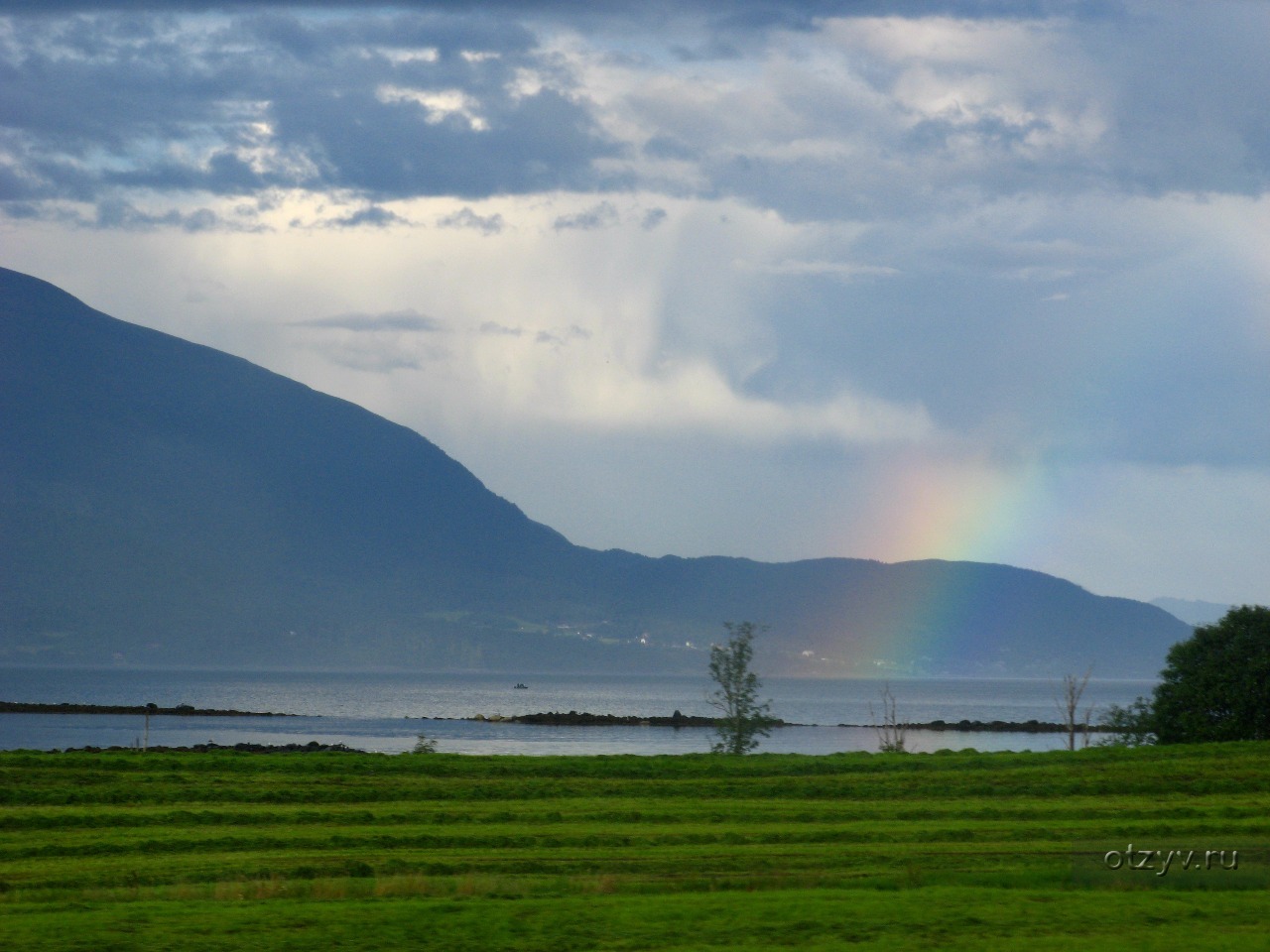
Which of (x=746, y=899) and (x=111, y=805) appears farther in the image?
(x=111, y=805)

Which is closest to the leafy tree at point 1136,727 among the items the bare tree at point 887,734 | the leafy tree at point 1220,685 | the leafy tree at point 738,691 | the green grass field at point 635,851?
A: the leafy tree at point 1220,685

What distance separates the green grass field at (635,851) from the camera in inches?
688

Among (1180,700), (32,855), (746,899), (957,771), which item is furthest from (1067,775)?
(32,855)

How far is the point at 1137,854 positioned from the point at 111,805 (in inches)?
860

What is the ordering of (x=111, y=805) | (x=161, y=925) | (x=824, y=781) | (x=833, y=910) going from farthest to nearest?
(x=824, y=781), (x=111, y=805), (x=833, y=910), (x=161, y=925)

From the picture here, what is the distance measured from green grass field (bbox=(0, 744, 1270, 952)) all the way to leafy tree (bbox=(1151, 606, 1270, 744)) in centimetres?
668

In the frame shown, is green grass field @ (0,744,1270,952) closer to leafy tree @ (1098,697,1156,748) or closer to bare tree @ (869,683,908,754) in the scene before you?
leafy tree @ (1098,697,1156,748)

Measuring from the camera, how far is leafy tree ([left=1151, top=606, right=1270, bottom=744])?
152 feet

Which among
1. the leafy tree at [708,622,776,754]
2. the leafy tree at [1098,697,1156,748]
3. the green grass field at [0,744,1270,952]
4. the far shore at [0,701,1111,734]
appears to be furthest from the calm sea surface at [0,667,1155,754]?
the green grass field at [0,744,1270,952]

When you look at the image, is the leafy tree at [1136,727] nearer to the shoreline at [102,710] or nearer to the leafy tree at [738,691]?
the leafy tree at [738,691]

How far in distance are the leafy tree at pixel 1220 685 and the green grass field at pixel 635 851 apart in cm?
668

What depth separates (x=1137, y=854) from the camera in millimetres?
21641

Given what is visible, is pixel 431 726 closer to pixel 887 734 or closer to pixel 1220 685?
pixel 887 734

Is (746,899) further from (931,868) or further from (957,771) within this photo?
(957,771)
